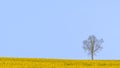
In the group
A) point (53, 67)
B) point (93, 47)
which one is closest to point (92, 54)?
point (93, 47)

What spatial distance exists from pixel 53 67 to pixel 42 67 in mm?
918

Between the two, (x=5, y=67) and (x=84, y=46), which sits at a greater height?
(x=84, y=46)

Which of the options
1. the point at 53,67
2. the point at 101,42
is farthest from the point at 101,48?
the point at 53,67

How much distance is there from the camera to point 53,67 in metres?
25.6

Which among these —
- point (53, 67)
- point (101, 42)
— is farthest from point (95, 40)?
point (53, 67)

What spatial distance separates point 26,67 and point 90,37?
209 feet

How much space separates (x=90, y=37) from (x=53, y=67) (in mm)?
62760

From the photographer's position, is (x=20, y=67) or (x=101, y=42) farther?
(x=101, y=42)

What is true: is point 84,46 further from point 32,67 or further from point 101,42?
point 32,67

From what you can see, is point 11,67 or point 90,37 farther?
point 90,37

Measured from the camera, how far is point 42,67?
983 inches

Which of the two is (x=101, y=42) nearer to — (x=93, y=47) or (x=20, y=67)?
(x=93, y=47)

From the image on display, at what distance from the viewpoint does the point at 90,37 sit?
87.9 meters

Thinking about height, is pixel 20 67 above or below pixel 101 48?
below
